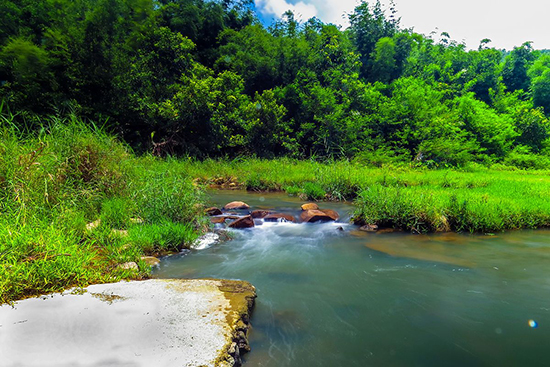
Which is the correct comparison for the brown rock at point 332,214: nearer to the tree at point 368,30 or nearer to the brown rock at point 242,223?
the brown rock at point 242,223

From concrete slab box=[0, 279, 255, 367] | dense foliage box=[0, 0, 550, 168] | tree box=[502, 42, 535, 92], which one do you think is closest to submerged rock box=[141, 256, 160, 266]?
concrete slab box=[0, 279, 255, 367]

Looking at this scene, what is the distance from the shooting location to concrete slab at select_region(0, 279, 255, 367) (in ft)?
6.44

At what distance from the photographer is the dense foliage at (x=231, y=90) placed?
1600cm

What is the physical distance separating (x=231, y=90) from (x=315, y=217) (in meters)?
12.6

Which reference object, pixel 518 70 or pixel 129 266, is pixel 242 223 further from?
pixel 518 70

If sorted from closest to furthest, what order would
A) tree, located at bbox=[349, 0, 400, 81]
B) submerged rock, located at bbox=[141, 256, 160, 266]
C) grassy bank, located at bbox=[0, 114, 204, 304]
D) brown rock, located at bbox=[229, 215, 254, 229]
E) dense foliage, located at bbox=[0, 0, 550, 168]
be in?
grassy bank, located at bbox=[0, 114, 204, 304], submerged rock, located at bbox=[141, 256, 160, 266], brown rock, located at bbox=[229, 215, 254, 229], dense foliage, located at bbox=[0, 0, 550, 168], tree, located at bbox=[349, 0, 400, 81]

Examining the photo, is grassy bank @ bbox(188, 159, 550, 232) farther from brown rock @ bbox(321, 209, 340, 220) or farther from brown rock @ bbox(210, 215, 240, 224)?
brown rock @ bbox(210, 215, 240, 224)

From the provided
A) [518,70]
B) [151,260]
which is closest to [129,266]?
[151,260]

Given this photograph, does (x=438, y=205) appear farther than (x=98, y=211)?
Yes

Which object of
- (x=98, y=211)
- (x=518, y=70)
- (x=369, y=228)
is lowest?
(x=369, y=228)

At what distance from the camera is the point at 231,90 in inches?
706

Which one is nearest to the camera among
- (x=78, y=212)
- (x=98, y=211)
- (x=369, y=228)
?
(x=78, y=212)

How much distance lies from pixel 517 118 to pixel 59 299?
Answer: 93.5 ft

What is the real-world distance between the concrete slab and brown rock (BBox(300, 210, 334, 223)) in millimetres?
4556
